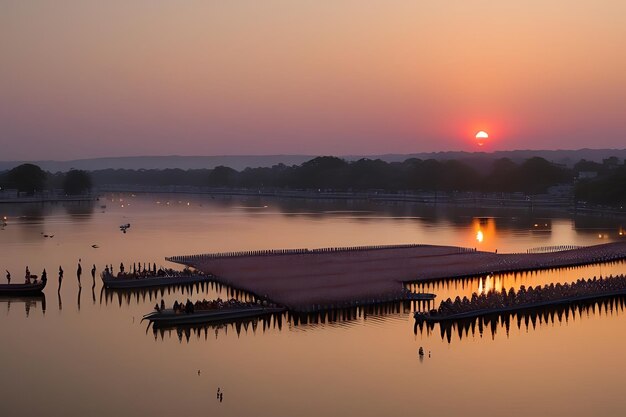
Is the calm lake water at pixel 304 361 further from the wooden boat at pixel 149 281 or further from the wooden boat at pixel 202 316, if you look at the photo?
the wooden boat at pixel 149 281

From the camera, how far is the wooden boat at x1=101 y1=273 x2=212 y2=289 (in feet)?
207

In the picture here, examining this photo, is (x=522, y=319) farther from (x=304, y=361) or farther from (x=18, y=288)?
(x=18, y=288)

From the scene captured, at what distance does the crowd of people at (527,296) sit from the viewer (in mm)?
50156

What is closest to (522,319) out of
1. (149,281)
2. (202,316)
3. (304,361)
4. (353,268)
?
(304,361)

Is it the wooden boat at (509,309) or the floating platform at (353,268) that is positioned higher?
the floating platform at (353,268)

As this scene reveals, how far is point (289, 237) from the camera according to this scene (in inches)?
4424

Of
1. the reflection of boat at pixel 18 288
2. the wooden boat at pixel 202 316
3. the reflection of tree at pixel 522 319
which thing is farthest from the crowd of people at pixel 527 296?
the reflection of boat at pixel 18 288

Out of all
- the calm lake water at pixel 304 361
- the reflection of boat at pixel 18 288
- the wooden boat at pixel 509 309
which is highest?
the reflection of boat at pixel 18 288

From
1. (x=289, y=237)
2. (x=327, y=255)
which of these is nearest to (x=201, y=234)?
(x=289, y=237)

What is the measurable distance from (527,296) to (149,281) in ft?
110

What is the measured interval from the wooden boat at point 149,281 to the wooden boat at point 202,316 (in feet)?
45.4

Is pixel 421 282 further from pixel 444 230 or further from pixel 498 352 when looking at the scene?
pixel 444 230

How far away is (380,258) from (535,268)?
1711 cm

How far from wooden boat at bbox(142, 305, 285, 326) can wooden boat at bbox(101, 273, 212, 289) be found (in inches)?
545
